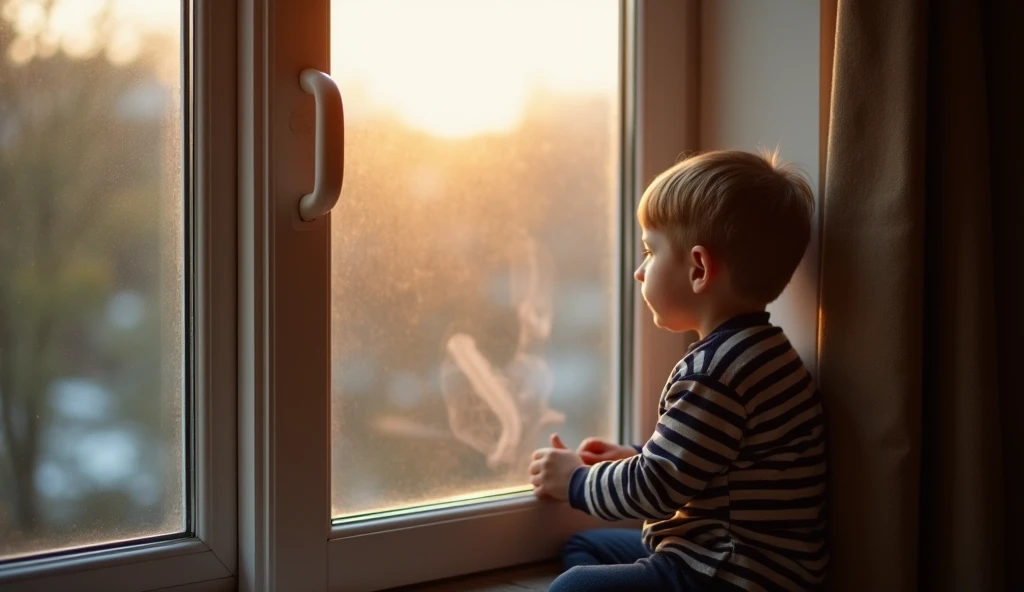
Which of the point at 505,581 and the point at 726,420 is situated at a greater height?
the point at 726,420

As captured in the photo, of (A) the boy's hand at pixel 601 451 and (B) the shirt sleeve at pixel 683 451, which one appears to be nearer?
(B) the shirt sleeve at pixel 683 451

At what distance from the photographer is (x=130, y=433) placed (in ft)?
3.44

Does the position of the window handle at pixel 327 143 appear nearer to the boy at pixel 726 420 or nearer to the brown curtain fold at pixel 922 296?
the boy at pixel 726 420

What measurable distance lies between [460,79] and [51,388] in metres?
0.65

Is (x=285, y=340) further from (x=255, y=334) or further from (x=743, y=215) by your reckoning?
(x=743, y=215)

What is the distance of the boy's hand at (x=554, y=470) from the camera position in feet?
3.86

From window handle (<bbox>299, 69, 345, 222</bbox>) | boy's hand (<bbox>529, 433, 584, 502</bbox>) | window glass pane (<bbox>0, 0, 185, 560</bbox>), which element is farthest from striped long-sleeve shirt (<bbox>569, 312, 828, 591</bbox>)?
window glass pane (<bbox>0, 0, 185, 560</bbox>)

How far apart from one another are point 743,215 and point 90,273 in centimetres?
76

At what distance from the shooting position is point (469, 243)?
4.10 ft

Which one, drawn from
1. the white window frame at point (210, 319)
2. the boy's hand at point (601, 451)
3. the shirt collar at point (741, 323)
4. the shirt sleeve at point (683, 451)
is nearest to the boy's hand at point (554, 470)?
the boy's hand at point (601, 451)

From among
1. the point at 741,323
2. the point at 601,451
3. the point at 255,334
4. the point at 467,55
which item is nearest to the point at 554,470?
the point at 601,451

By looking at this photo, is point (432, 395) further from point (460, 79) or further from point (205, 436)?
point (460, 79)

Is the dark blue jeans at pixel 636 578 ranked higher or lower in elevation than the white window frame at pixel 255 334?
lower

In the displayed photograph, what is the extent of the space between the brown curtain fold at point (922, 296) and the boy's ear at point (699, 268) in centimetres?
14
